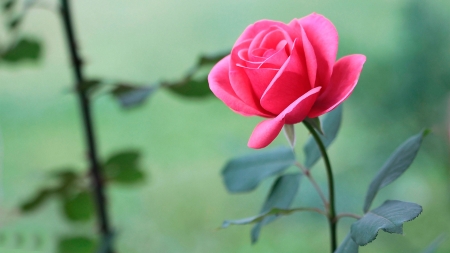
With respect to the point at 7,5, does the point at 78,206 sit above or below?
below

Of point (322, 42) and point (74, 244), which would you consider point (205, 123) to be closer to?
point (74, 244)

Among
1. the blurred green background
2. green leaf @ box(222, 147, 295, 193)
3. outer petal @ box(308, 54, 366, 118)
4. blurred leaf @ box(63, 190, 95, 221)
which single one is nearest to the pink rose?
outer petal @ box(308, 54, 366, 118)

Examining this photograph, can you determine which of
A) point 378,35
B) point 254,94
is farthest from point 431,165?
point 254,94

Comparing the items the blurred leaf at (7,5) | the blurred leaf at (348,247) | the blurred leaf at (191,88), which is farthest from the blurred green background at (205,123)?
the blurred leaf at (348,247)

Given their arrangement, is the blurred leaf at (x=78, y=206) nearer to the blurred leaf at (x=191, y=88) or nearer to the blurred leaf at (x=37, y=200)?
the blurred leaf at (x=37, y=200)

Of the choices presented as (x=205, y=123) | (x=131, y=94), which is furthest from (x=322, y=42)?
(x=205, y=123)

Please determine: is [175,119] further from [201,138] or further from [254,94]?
[254,94]
